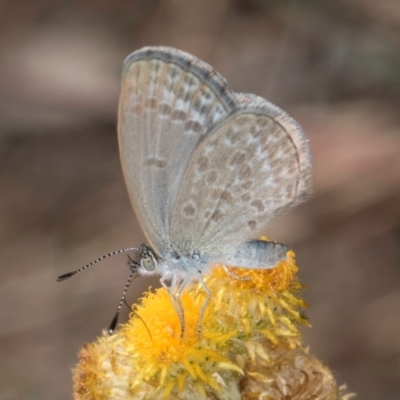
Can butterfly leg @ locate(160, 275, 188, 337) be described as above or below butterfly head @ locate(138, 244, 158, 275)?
below

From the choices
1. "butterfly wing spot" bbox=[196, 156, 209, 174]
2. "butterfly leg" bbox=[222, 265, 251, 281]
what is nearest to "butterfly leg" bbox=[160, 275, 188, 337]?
"butterfly leg" bbox=[222, 265, 251, 281]

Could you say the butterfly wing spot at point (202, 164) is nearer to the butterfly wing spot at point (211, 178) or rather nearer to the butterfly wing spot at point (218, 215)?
the butterfly wing spot at point (211, 178)

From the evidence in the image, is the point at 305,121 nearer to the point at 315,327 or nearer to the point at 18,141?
the point at 315,327

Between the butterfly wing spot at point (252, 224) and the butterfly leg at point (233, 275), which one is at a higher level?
the butterfly wing spot at point (252, 224)

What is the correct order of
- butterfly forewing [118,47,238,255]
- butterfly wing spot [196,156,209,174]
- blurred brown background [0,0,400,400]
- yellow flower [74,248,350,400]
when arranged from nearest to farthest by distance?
1. yellow flower [74,248,350,400]
2. butterfly forewing [118,47,238,255]
3. butterfly wing spot [196,156,209,174]
4. blurred brown background [0,0,400,400]

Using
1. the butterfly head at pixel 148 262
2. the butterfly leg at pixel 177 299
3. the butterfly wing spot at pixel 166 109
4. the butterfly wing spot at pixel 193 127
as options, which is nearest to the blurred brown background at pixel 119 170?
the butterfly head at pixel 148 262

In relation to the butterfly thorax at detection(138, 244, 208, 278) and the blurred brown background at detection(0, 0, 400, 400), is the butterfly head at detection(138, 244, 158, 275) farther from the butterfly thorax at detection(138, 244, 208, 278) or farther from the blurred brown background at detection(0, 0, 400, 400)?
the blurred brown background at detection(0, 0, 400, 400)
